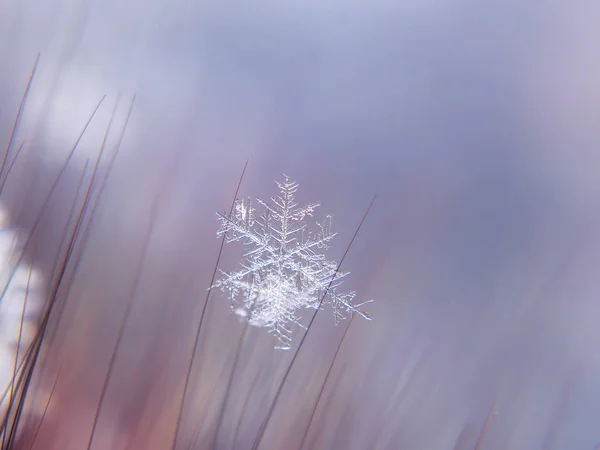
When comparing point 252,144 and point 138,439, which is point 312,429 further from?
point 252,144

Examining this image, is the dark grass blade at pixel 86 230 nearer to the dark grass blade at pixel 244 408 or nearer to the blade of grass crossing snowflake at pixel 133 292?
the blade of grass crossing snowflake at pixel 133 292

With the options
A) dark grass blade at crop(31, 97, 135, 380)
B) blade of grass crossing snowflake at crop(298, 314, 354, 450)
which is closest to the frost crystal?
blade of grass crossing snowflake at crop(298, 314, 354, 450)

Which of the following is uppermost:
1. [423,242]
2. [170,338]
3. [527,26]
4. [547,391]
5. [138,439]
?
[527,26]

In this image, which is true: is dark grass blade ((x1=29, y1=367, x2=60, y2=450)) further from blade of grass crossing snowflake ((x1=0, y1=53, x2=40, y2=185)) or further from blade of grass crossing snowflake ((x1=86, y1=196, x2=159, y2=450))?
blade of grass crossing snowflake ((x1=0, y1=53, x2=40, y2=185))

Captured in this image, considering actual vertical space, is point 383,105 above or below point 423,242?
above

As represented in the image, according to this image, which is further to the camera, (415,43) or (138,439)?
(415,43)

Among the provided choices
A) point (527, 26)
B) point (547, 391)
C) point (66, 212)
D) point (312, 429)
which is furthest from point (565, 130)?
point (66, 212)

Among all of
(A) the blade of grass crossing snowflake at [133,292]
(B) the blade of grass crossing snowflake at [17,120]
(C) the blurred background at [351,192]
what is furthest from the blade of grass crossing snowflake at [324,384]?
(B) the blade of grass crossing snowflake at [17,120]
